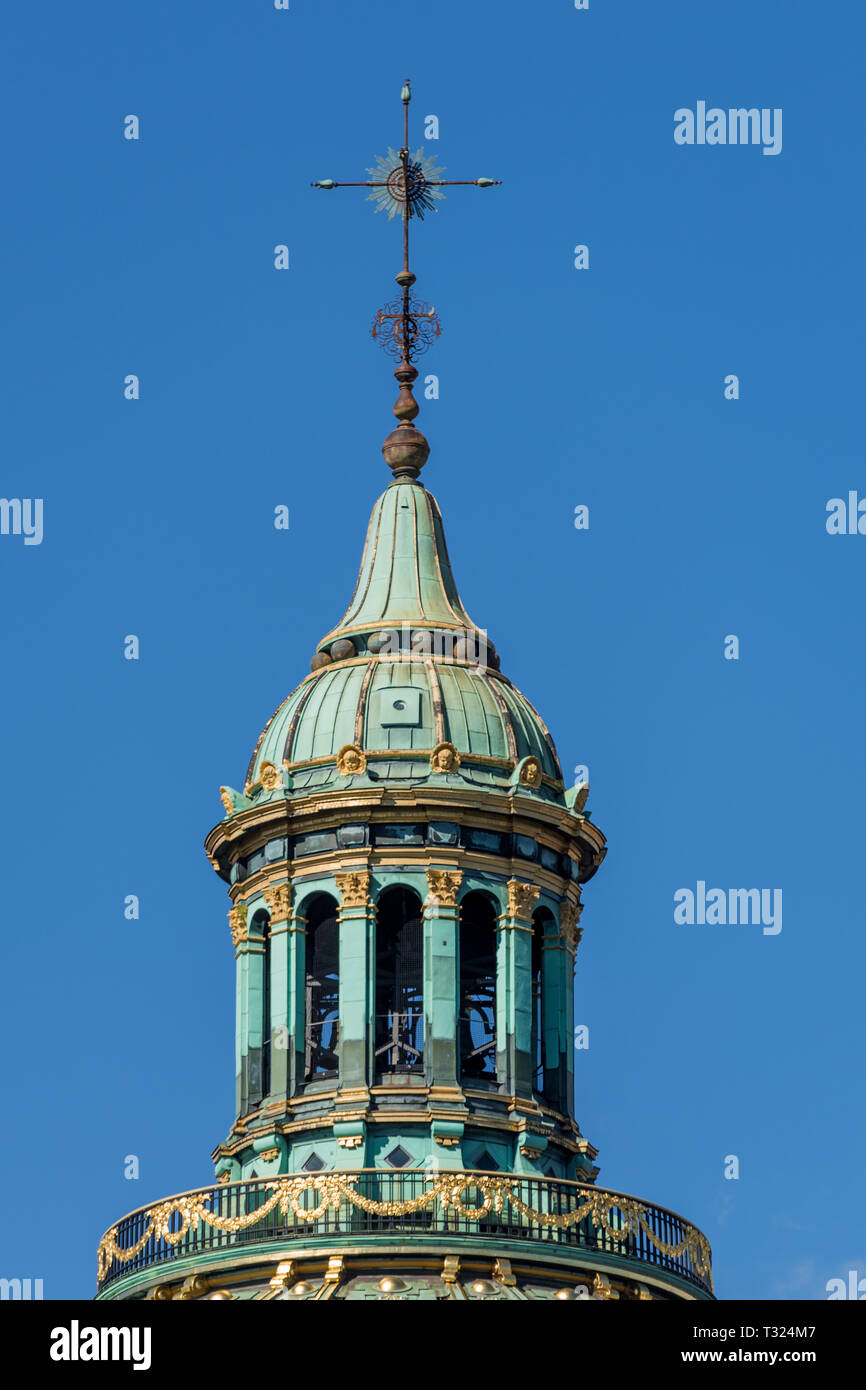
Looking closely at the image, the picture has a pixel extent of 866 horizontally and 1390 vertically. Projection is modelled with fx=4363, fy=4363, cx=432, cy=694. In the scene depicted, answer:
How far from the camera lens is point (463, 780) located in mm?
86812

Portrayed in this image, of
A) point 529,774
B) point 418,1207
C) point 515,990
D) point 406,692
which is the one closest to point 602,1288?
point 418,1207

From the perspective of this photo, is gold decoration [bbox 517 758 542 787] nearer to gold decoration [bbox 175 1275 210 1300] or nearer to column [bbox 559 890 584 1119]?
column [bbox 559 890 584 1119]

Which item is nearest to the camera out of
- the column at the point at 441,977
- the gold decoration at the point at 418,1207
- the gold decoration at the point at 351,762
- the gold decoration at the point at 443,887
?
the gold decoration at the point at 418,1207

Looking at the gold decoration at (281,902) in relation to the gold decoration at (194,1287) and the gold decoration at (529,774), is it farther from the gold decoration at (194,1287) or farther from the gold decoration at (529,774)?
the gold decoration at (194,1287)

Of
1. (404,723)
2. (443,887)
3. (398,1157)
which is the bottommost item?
(398,1157)

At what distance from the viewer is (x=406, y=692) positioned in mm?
88312

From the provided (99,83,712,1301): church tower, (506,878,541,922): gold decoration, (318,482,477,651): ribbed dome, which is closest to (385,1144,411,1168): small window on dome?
(99,83,712,1301): church tower

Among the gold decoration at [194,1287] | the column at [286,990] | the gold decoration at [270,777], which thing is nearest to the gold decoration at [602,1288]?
the gold decoration at [194,1287]

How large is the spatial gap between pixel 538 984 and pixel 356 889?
15.7ft

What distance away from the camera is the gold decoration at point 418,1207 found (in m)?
80.7

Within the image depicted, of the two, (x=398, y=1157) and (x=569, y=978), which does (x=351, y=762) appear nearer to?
(x=569, y=978)

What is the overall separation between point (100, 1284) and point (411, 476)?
1978cm

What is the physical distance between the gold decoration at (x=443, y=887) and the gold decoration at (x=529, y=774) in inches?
108
